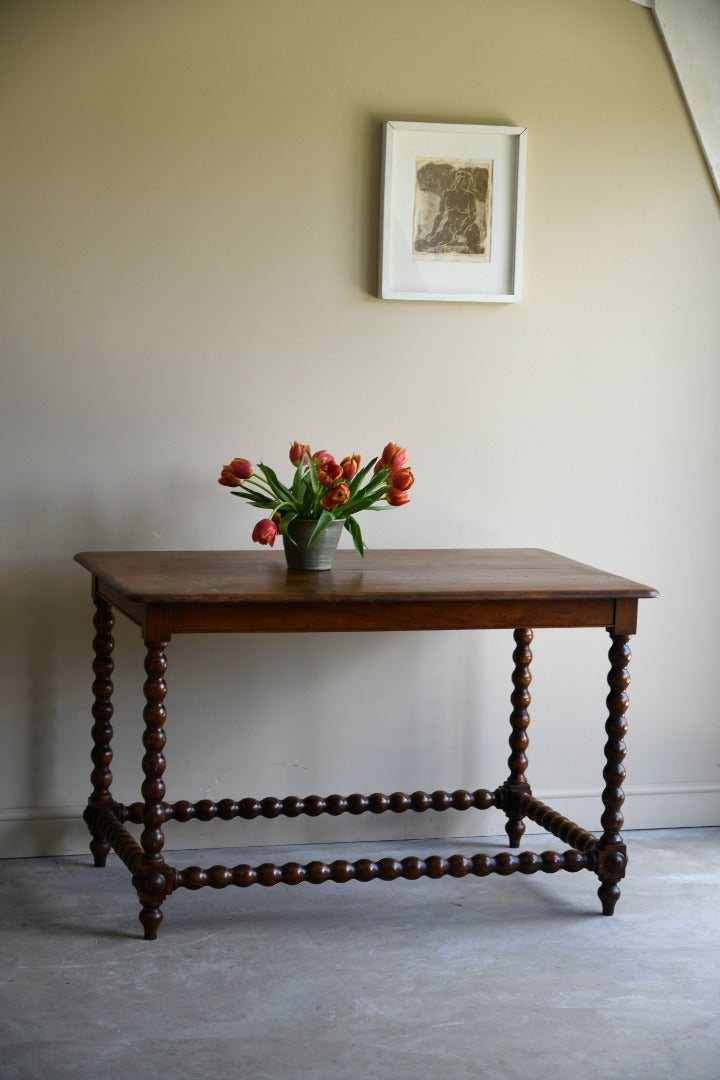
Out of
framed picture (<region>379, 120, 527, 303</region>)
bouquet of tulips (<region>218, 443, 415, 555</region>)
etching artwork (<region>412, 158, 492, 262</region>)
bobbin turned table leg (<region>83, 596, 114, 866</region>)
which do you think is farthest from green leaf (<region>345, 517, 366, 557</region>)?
etching artwork (<region>412, 158, 492, 262</region>)

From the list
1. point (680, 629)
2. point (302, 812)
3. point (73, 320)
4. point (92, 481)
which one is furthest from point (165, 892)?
point (680, 629)

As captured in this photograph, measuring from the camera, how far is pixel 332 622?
288cm

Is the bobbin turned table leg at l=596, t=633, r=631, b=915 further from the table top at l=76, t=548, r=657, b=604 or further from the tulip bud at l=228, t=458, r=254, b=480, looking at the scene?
the tulip bud at l=228, t=458, r=254, b=480

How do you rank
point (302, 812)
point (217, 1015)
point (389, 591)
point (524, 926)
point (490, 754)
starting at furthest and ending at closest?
point (490, 754), point (302, 812), point (524, 926), point (389, 591), point (217, 1015)

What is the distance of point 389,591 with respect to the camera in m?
2.85

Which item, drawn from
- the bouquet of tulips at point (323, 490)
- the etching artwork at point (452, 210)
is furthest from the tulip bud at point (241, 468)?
the etching artwork at point (452, 210)

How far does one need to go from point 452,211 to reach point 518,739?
156 cm

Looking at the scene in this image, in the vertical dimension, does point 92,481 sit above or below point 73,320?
below

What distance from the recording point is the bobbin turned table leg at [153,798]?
9.25ft

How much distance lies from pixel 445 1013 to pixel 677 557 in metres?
1.77

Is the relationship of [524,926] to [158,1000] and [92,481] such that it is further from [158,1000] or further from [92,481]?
[92,481]

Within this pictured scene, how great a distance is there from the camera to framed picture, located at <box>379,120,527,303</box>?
3.53 metres

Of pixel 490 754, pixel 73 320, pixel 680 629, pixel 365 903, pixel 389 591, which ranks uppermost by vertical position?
pixel 73 320

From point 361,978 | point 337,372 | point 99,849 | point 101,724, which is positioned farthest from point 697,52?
point 99,849
